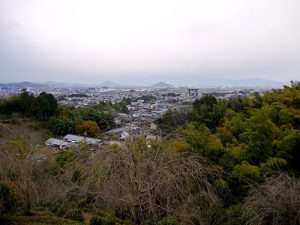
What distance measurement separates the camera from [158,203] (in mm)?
5695

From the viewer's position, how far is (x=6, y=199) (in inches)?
250

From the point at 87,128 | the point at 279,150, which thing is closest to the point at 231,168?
the point at 279,150

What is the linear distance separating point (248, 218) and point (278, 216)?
58 centimetres

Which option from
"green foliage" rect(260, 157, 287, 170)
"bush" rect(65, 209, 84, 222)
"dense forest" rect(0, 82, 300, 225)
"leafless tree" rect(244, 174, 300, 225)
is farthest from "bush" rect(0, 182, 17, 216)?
"green foliage" rect(260, 157, 287, 170)

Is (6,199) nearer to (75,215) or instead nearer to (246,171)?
(75,215)

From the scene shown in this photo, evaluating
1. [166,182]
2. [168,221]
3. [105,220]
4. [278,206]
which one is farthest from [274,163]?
[166,182]

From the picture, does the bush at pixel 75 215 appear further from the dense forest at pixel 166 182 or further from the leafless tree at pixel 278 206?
the leafless tree at pixel 278 206

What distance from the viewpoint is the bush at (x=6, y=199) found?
627cm

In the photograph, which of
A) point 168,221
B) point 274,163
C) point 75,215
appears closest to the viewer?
point 168,221

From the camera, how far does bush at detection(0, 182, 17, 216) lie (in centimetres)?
627

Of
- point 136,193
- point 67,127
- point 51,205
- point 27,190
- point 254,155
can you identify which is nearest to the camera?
point 136,193

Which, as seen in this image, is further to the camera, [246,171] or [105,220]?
[246,171]

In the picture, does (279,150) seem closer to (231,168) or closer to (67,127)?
(231,168)

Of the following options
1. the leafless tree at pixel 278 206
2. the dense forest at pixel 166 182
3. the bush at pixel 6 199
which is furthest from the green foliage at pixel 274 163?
the bush at pixel 6 199
